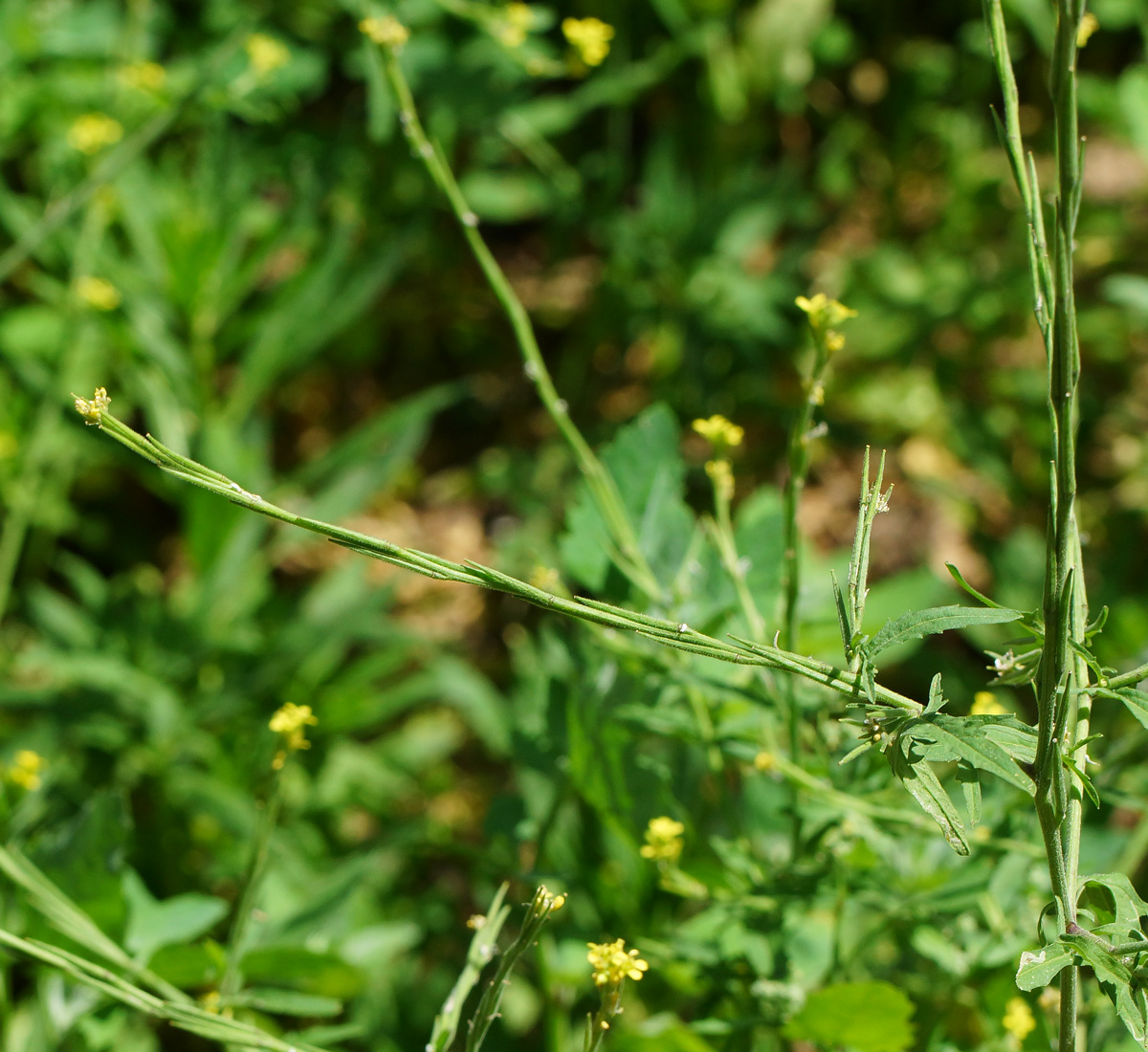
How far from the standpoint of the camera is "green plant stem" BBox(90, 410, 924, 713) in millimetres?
580

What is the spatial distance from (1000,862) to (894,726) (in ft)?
1.35

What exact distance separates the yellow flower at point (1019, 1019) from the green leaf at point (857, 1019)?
10cm

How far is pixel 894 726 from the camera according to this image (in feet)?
2.05

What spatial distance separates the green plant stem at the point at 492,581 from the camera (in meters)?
0.58

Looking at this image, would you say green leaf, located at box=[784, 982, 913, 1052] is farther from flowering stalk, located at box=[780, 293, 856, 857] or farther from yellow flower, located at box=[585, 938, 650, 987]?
yellow flower, located at box=[585, 938, 650, 987]

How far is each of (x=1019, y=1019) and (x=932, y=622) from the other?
51 cm

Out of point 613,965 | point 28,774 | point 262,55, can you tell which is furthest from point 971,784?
point 262,55

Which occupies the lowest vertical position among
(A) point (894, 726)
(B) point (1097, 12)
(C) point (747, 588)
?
(A) point (894, 726)

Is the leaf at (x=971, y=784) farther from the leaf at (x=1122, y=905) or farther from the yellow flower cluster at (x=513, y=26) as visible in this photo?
the yellow flower cluster at (x=513, y=26)

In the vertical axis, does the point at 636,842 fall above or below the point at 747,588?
below

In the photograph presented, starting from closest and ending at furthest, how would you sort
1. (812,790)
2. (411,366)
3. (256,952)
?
(812,790) < (256,952) < (411,366)

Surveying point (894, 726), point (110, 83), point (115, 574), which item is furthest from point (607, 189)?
point (894, 726)

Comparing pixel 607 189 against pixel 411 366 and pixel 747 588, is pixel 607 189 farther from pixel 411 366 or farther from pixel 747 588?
pixel 747 588

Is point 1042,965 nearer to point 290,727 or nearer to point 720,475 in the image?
point 720,475
